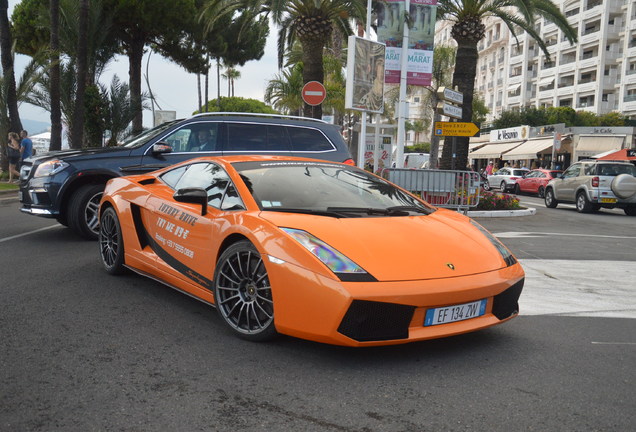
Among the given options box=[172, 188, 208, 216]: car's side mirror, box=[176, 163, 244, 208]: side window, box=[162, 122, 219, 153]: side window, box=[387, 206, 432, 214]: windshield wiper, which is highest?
box=[162, 122, 219, 153]: side window

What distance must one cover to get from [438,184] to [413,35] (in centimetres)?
531

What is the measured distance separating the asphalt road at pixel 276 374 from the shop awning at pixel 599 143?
45.9 meters

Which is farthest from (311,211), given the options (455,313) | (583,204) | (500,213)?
(583,204)

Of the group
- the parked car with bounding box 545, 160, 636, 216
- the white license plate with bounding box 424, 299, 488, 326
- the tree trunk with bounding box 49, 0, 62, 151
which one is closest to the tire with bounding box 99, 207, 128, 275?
the white license plate with bounding box 424, 299, 488, 326

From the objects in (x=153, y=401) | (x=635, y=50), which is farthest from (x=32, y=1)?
(x=635, y=50)

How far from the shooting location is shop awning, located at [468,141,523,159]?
55197 millimetres

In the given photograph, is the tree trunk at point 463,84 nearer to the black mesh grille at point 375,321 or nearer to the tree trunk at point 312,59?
the tree trunk at point 312,59

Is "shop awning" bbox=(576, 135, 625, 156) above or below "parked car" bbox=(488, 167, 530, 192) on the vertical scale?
above

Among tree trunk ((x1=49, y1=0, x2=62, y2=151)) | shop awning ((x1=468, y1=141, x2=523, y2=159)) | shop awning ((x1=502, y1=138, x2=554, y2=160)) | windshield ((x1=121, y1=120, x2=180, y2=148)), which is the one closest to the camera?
windshield ((x1=121, y1=120, x2=180, y2=148))

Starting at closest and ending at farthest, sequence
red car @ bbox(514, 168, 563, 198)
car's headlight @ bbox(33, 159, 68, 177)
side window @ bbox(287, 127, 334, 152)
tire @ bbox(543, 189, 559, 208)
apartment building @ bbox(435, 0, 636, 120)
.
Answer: car's headlight @ bbox(33, 159, 68, 177) → side window @ bbox(287, 127, 334, 152) → tire @ bbox(543, 189, 559, 208) → red car @ bbox(514, 168, 563, 198) → apartment building @ bbox(435, 0, 636, 120)

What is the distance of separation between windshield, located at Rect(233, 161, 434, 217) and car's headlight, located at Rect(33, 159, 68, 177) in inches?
168

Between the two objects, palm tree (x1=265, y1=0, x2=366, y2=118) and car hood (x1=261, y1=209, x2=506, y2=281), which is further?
palm tree (x1=265, y1=0, x2=366, y2=118)

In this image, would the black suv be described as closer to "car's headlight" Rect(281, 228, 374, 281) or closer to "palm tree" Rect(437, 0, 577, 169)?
"car's headlight" Rect(281, 228, 374, 281)

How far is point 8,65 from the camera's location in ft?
70.2
